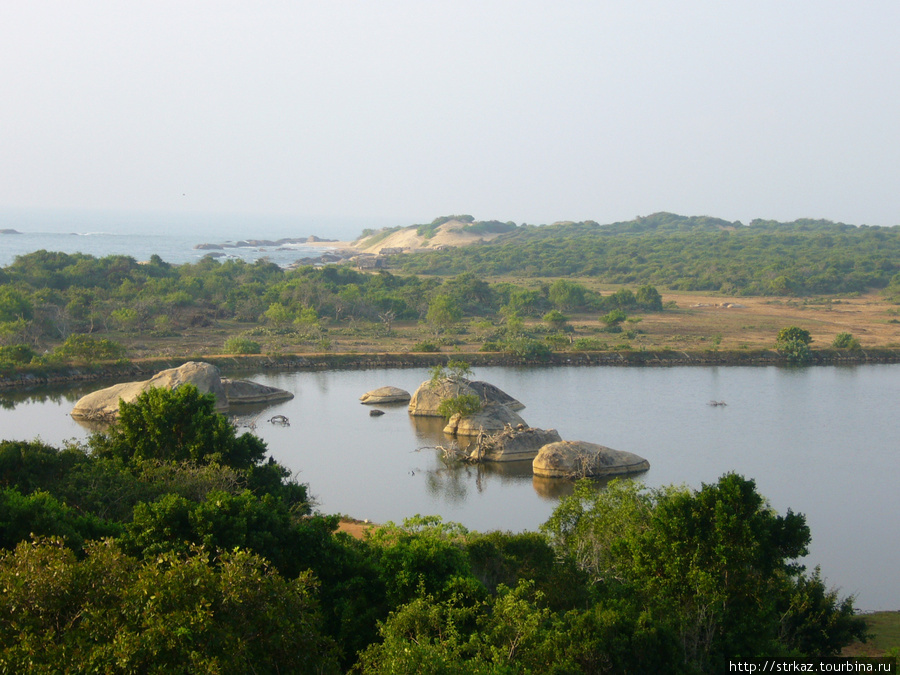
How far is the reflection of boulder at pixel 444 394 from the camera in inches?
1348

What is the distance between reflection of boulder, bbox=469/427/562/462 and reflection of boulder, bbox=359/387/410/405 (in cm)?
875

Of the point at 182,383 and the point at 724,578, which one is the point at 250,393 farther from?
the point at 724,578

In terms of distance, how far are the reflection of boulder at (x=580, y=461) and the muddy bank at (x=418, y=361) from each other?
756 inches

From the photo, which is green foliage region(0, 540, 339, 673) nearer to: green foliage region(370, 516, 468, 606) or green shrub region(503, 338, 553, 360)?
green foliage region(370, 516, 468, 606)

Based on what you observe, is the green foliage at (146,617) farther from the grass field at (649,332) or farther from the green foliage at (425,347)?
the green foliage at (425,347)

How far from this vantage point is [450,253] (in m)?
128

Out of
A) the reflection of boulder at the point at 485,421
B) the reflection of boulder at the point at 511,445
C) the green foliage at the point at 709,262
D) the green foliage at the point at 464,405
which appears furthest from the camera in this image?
the green foliage at the point at 709,262

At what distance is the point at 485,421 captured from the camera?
31234 millimetres

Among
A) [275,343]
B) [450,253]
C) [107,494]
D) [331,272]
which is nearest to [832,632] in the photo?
[107,494]

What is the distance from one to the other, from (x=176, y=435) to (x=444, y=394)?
15.8 meters

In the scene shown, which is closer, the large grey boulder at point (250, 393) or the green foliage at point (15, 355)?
the large grey boulder at point (250, 393)

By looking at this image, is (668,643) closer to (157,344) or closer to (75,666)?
(75,666)

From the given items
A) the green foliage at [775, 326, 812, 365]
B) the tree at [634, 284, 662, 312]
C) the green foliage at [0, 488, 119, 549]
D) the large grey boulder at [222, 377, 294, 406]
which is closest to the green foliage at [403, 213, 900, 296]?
the tree at [634, 284, 662, 312]

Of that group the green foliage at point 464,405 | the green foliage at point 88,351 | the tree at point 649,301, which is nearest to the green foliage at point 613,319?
the tree at point 649,301
